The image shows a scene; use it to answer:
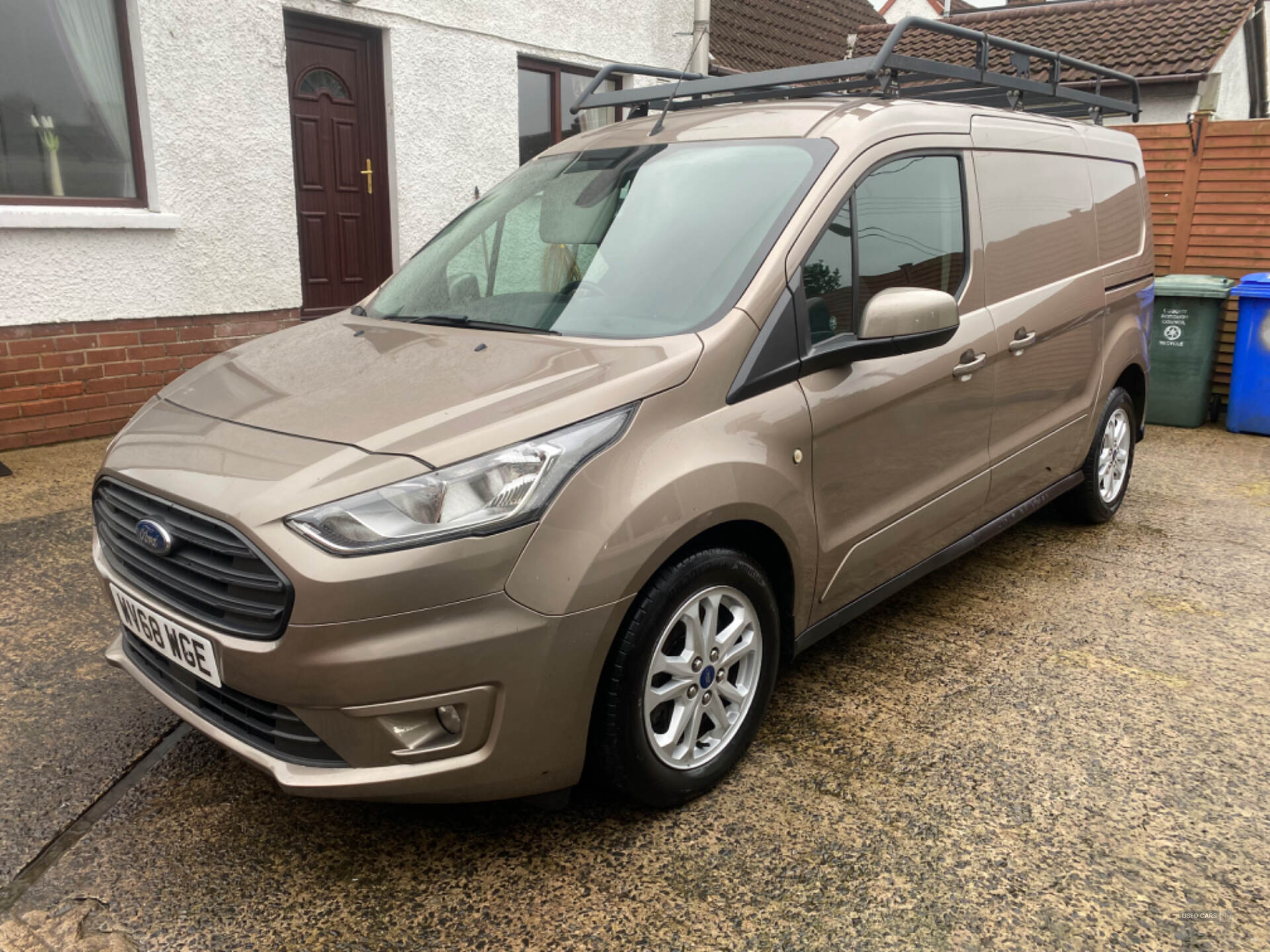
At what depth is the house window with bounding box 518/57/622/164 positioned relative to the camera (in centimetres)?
861

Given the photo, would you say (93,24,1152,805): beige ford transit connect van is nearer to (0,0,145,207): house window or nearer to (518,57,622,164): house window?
(0,0,145,207): house window

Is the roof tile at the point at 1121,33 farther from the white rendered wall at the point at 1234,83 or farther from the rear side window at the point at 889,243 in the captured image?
the rear side window at the point at 889,243

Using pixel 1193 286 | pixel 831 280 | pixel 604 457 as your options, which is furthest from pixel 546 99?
pixel 604 457

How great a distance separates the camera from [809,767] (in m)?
2.80

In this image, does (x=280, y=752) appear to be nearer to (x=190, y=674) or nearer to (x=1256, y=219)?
(x=190, y=674)

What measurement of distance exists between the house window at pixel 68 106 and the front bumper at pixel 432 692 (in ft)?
15.8

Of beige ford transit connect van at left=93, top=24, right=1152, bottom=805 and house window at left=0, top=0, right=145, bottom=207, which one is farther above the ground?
house window at left=0, top=0, right=145, bottom=207

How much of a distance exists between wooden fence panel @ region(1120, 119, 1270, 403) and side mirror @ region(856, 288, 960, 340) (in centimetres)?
575

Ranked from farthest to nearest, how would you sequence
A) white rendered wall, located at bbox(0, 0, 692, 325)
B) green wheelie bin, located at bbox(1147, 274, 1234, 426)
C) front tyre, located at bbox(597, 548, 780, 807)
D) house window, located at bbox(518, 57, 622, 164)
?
house window, located at bbox(518, 57, 622, 164) → green wheelie bin, located at bbox(1147, 274, 1234, 426) → white rendered wall, located at bbox(0, 0, 692, 325) → front tyre, located at bbox(597, 548, 780, 807)

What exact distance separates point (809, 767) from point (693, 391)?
115 cm

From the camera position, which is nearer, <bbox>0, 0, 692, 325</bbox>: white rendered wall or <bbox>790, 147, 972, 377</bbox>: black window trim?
<bbox>790, 147, 972, 377</bbox>: black window trim

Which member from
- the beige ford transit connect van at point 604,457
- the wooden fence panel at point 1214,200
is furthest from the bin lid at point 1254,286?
the beige ford transit connect van at point 604,457

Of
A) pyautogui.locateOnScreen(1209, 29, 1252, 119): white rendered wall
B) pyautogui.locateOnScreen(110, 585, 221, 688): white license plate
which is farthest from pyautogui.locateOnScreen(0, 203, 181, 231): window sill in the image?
pyautogui.locateOnScreen(1209, 29, 1252, 119): white rendered wall

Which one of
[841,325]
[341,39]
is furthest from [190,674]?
[341,39]
